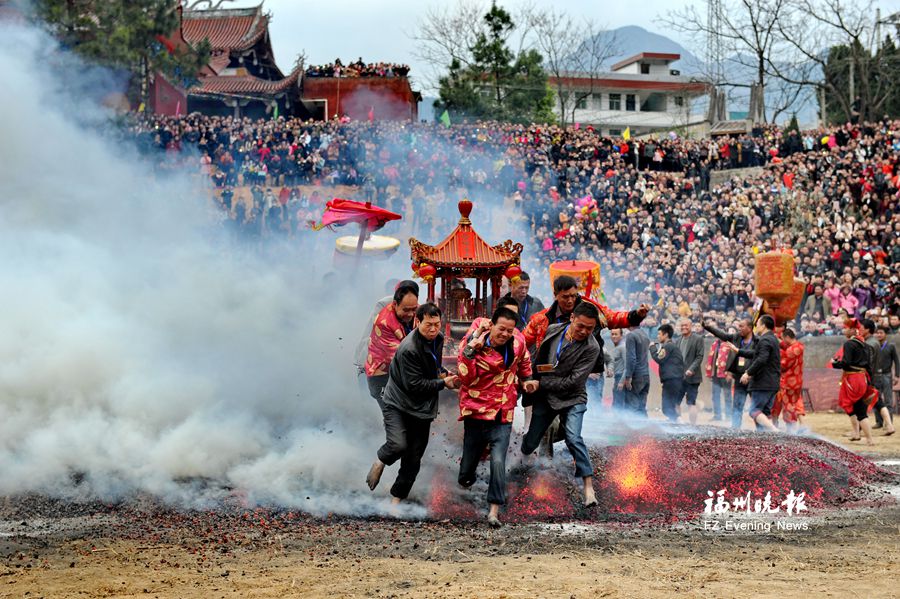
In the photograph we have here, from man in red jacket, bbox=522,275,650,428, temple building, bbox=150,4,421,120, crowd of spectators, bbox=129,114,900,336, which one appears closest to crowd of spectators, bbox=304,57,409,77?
temple building, bbox=150,4,421,120

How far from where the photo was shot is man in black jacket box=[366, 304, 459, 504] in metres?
7.61

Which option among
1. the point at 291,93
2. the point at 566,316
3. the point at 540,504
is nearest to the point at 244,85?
the point at 291,93

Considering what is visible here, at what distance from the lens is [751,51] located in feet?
135

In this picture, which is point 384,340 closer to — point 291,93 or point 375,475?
point 375,475

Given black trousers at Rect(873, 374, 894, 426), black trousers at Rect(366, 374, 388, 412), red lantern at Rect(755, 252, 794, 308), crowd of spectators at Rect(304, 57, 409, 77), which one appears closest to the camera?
black trousers at Rect(366, 374, 388, 412)

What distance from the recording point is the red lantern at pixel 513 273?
32.6ft

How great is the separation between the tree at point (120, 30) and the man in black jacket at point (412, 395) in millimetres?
8825

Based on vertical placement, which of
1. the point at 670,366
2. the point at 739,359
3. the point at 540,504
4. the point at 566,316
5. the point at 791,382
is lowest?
the point at 540,504

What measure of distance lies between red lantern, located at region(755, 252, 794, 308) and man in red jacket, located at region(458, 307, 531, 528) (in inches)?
251

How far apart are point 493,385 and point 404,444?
0.84 meters

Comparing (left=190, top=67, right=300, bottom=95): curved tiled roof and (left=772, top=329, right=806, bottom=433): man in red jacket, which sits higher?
(left=190, top=67, right=300, bottom=95): curved tiled roof

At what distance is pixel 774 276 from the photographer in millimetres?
12984

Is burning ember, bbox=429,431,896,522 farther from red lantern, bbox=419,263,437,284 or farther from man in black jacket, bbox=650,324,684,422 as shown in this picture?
man in black jacket, bbox=650,324,684,422

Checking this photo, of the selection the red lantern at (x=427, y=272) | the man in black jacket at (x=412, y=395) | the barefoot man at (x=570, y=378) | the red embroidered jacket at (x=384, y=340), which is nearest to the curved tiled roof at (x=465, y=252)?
the red lantern at (x=427, y=272)
